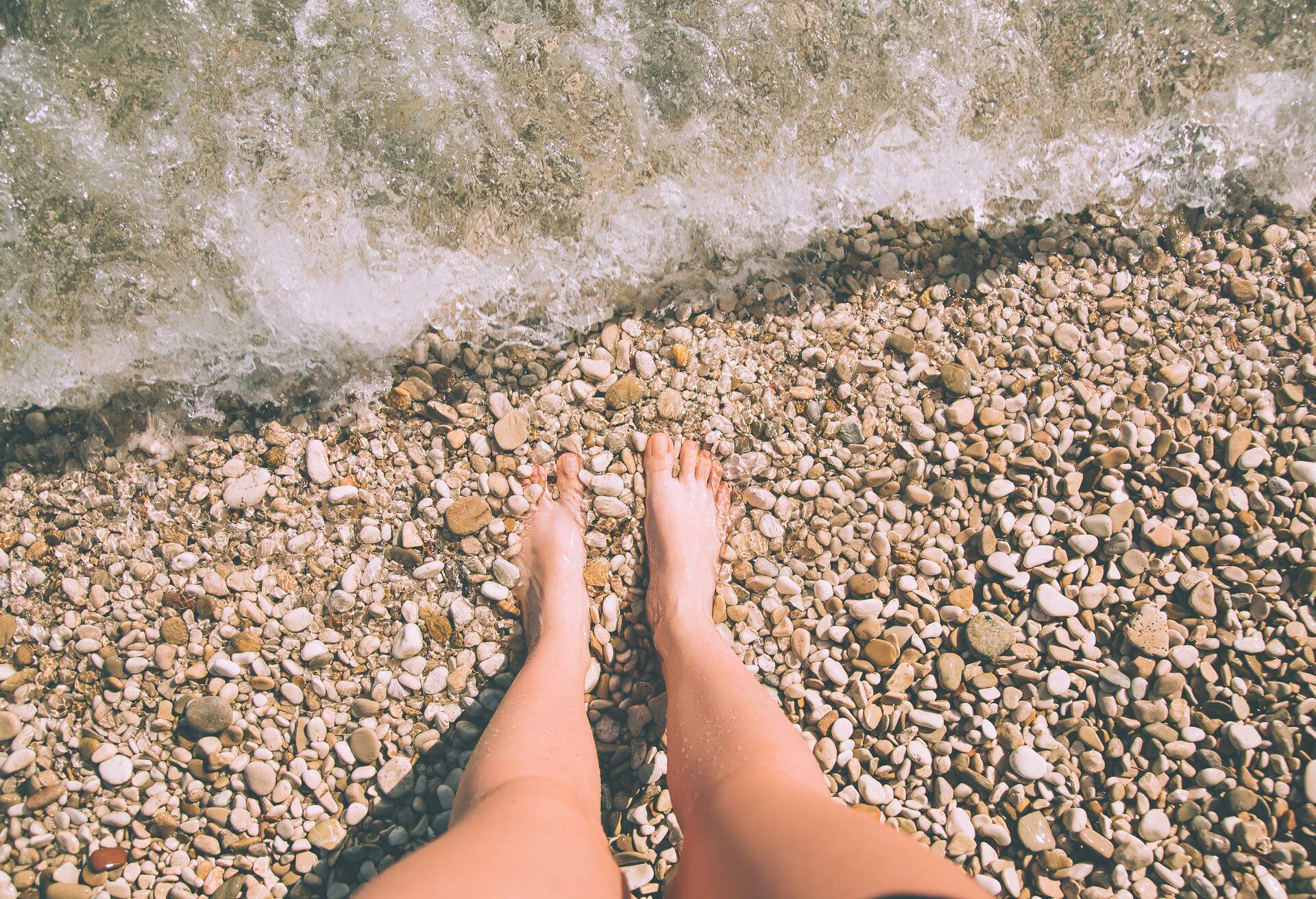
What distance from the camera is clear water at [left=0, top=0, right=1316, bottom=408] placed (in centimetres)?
274

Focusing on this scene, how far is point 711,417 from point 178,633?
6.28ft

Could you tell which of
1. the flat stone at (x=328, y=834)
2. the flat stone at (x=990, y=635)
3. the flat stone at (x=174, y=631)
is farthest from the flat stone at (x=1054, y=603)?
the flat stone at (x=174, y=631)

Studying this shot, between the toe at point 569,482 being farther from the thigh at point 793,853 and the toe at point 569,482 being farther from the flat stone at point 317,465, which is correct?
the thigh at point 793,853

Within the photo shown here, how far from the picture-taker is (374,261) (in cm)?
281

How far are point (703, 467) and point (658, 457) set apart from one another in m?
0.16

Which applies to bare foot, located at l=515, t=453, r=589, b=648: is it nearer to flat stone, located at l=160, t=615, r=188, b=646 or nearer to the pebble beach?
the pebble beach

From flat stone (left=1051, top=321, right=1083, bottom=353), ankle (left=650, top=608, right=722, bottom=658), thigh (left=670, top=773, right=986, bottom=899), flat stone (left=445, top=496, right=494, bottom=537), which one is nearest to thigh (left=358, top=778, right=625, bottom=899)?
thigh (left=670, top=773, right=986, bottom=899)

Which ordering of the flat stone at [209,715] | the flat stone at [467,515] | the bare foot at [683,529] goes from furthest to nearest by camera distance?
the flat stone at [467,515]
the bare foot at [683,529]
the flat stone at [209,715]

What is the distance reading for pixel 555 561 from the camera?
8.09 ft

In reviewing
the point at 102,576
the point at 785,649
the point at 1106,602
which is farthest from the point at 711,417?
the point at 102,576

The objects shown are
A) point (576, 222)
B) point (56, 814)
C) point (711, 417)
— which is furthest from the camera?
point (576, 222)

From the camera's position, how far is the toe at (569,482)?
2588 millimetres

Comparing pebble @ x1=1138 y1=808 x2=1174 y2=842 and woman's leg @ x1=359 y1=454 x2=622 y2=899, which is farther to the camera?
pebble @ x1=1138 y1=808 x2=1174 y2=842

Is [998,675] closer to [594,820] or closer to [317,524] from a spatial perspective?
[594,820]
